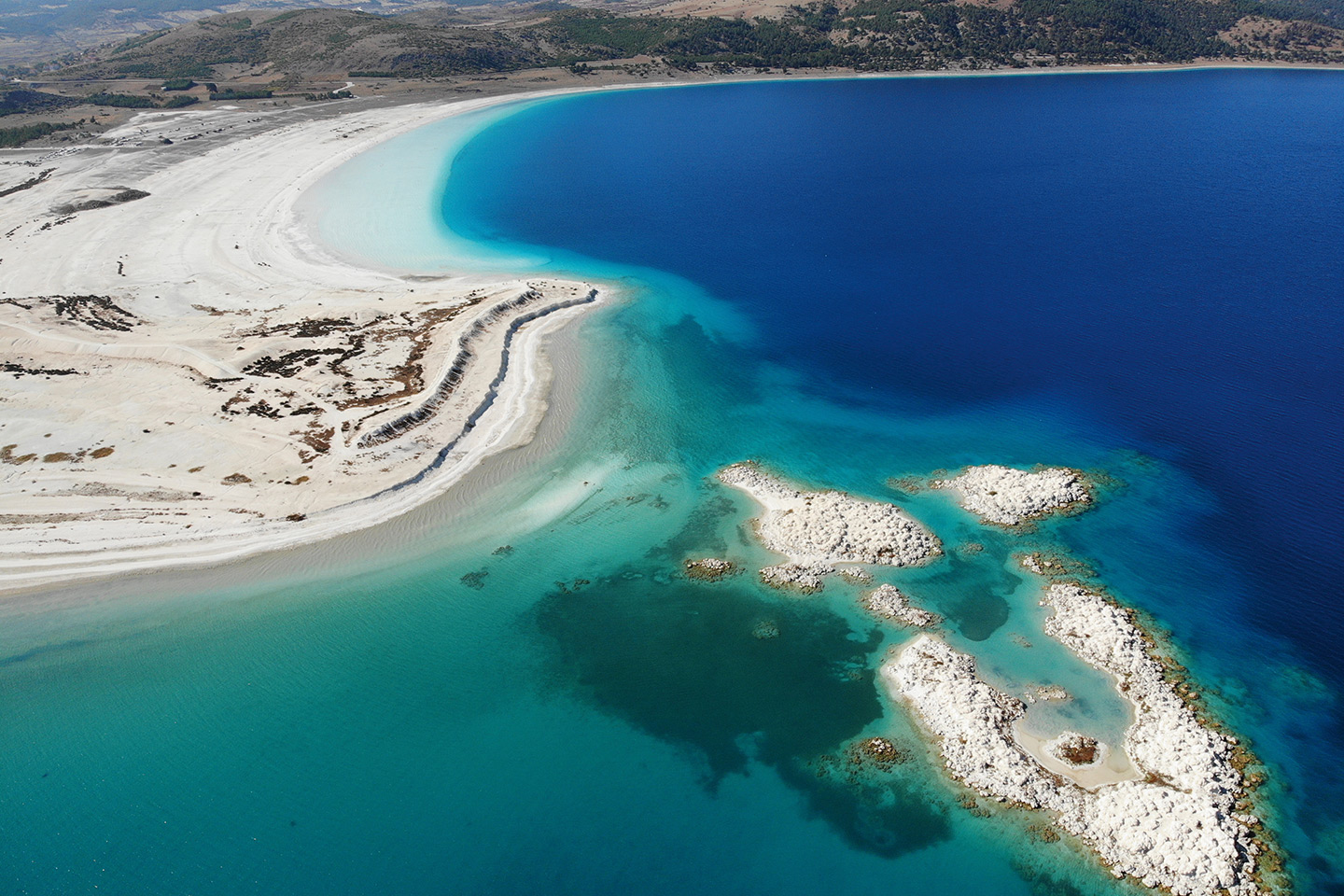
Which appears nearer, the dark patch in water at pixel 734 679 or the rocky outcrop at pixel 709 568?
the dark patch in water at pixel 734 679

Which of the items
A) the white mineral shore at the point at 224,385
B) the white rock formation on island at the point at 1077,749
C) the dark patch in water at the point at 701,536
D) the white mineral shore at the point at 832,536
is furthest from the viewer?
the white mineral shore at the point at 224,385

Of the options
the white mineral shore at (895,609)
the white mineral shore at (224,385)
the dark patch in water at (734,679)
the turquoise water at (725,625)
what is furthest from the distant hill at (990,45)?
the dark patch in water at (734,679)

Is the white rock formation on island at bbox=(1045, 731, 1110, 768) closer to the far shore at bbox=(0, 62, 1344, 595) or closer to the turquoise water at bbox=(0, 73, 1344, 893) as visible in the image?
the turquoise water at bbox=(0, 73, 1344, 893)

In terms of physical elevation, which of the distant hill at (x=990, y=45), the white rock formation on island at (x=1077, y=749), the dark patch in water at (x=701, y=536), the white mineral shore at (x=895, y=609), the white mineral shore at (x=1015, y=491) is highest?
the distant hill at (x=990, y=45)

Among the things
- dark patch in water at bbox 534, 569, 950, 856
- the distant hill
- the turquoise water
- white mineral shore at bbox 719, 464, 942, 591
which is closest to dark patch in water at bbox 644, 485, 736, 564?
the turquoise water

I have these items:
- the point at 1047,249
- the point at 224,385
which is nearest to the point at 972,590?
the point at 224,385

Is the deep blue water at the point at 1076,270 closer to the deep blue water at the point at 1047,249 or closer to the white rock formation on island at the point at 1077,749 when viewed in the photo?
the deep blue water at the point at 1047,249

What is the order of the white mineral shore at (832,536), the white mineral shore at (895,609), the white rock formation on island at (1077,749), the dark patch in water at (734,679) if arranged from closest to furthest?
the dark patch in water at (734,679) < the white rock formation on island at (1077,749) < the white mineral shore at (895,609) < the white mineral shore at (832,536)

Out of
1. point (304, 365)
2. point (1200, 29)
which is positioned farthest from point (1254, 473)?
point (1200, 29)
